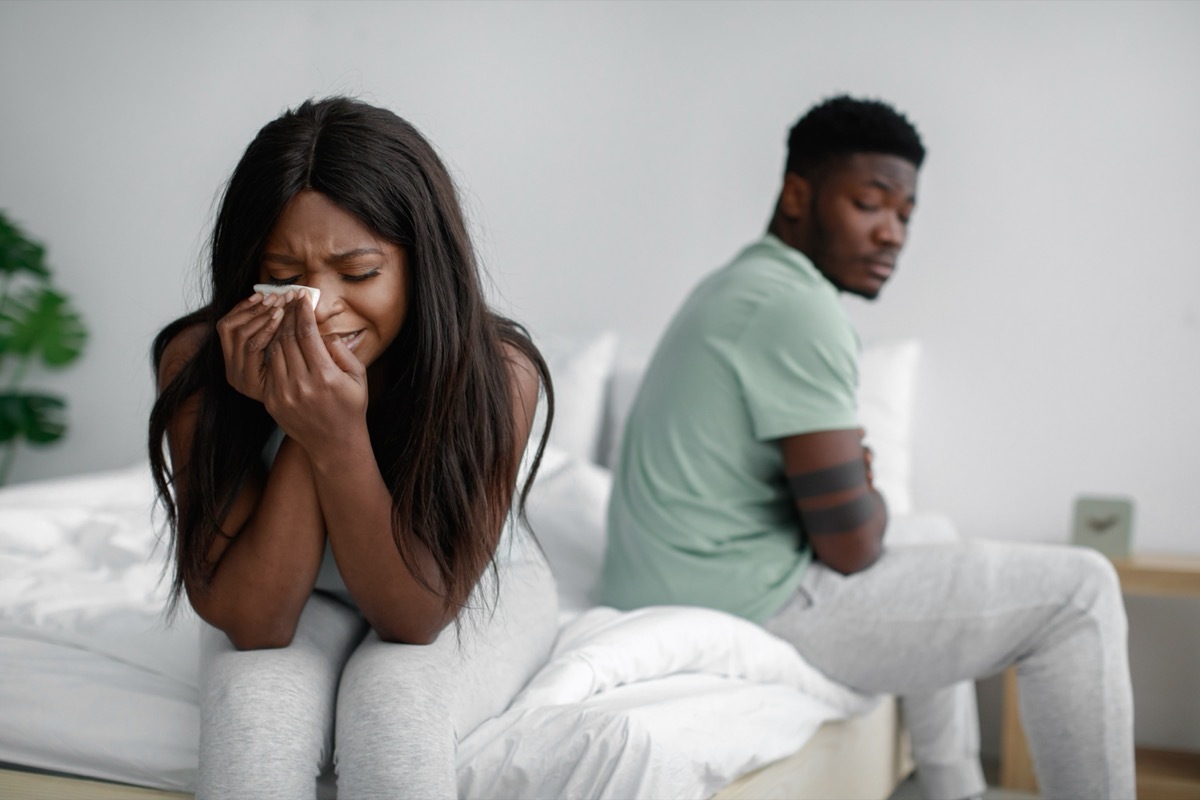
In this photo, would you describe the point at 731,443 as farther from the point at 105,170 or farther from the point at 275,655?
the point at 105,170

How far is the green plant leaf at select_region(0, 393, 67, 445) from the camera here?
10.2ft

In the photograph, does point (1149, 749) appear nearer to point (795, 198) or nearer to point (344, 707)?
point (795, 198)

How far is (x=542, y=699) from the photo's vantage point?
3.83ft

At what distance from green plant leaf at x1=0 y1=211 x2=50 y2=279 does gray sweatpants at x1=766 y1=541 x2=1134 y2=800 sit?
2434mm

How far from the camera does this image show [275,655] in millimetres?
1084

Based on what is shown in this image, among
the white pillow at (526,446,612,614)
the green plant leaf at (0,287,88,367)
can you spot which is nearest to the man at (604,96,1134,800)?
the white pillow at (526,446,612,614)

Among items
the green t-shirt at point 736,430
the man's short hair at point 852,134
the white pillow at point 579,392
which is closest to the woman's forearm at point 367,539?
the green t-shirt at point 736,430

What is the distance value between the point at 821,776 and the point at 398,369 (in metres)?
0.78

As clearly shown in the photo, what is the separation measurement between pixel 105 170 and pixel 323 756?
2582 mm

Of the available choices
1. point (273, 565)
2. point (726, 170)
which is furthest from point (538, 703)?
point (726, 170)

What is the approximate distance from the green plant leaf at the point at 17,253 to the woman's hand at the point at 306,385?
2377mm

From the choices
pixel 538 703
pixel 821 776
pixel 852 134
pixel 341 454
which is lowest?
pixel 821 776

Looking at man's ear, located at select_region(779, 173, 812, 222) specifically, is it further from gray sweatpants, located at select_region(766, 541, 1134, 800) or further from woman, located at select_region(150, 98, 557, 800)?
woman, located at select_region(150, 98, 557, 800)

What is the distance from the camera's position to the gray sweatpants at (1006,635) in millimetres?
1400
